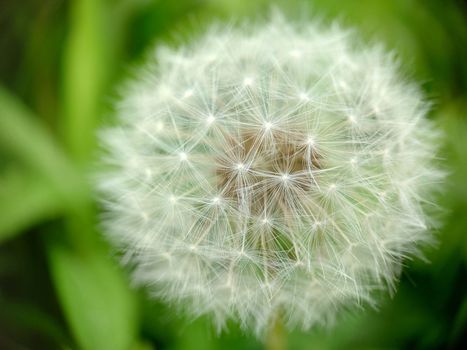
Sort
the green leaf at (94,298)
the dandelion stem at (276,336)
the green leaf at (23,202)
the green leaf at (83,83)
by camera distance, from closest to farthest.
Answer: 1. the dandelion stem at (276,336)
2. the green leaf at (94,298)
3. the green leaf at (23,202)
4. the green leaf at (83,83)

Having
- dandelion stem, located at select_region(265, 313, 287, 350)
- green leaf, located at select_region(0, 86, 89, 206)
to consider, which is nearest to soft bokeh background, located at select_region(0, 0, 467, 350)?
green leaf, located at select_region(0, 86, 89, 206)

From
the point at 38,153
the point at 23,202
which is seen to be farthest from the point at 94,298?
the point at 38,153

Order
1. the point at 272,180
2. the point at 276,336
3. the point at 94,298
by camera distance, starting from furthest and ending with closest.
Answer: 1. the point at 94,298
2. the point at 276,336
3. the point at 272,180

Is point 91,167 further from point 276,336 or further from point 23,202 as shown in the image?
point 276,336

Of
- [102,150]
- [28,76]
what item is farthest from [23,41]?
[102,150]

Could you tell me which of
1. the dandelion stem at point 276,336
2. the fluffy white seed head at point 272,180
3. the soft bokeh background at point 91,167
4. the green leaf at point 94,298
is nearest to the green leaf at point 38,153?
the soft bokeh background at point 91,167

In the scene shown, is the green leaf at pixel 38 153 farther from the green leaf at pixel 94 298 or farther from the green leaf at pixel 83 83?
the green leaf at pixel 94 298

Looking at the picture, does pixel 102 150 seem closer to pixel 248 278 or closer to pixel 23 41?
pixel 23 41

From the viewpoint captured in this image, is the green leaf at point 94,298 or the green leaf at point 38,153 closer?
the green leaf at point 94,298
